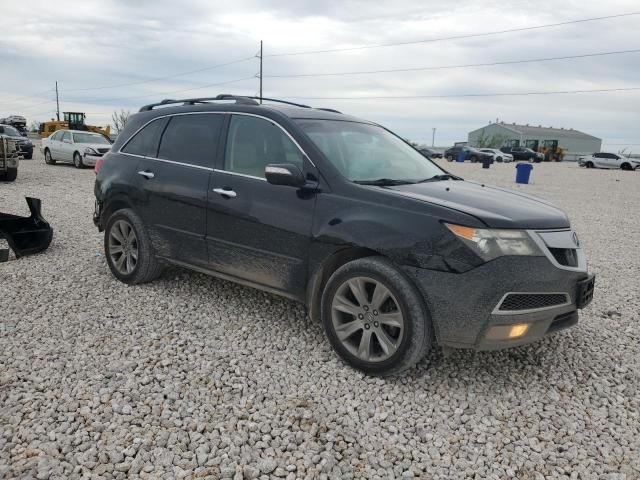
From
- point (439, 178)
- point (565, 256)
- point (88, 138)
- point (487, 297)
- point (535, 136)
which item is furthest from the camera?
point (535, 136)

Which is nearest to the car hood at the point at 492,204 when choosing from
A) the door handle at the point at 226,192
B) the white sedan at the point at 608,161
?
the door handle at the point at 226,192

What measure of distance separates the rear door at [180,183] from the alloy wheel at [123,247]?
318 mm

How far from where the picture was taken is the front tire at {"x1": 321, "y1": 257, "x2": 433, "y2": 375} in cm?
319

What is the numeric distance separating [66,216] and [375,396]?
7.88 meters

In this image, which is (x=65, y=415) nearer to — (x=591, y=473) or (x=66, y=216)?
(x=591, y=473)

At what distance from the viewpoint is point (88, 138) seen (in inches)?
805

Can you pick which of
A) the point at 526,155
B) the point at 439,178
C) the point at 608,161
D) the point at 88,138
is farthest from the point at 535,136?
the point at 439,178

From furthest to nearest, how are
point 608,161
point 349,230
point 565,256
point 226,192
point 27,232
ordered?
point 608,161 → point 27,232 → point 226,192 → point 349,230 → point 565,256

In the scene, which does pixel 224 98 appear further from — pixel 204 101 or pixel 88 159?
pixel 88 159

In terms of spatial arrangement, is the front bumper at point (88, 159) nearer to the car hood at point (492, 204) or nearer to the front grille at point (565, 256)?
the car hood at point (492, 204)

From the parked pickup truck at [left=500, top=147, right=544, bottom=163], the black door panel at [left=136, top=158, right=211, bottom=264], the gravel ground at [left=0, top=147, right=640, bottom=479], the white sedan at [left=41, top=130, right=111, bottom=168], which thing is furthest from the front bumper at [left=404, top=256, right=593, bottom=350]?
the parked pickup truck at [left=500, top=147, right=544, bottom=163]

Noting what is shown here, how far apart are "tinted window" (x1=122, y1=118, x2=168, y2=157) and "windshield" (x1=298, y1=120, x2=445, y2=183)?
1677mm

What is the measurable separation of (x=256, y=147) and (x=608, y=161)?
46030mm

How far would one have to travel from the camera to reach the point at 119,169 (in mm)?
5113
